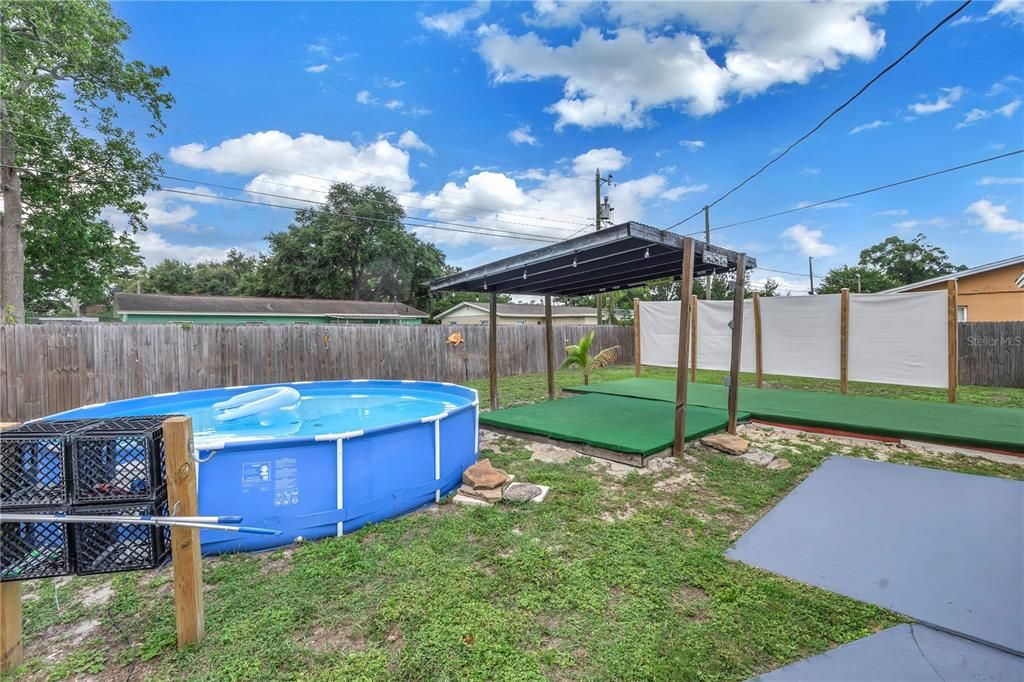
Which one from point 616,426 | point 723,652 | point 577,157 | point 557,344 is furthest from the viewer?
point 577,157

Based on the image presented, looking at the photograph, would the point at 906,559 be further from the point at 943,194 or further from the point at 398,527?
the point at 943,194

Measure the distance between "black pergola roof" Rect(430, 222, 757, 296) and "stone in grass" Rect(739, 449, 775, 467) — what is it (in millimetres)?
2122

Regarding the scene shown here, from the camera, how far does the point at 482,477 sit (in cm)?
344

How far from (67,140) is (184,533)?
12639 millimetres

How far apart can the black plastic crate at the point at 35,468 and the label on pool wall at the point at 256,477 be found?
106 centimetres

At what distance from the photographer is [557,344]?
41.5ft

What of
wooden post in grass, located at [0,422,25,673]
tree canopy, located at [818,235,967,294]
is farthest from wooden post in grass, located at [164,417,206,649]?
tree canopy, located at [818,235,967,294]

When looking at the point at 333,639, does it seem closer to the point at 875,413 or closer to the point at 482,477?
the point at 482,477

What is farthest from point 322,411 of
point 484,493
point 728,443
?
point 728,443

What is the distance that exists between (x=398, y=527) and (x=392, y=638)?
1.09 metres

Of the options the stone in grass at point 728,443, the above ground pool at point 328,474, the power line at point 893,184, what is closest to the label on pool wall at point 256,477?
the above ground pool at point 328,474

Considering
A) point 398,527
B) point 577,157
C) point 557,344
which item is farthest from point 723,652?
point 577,157

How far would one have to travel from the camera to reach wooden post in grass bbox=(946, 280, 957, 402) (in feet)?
20.4

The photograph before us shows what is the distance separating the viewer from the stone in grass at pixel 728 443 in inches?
169
